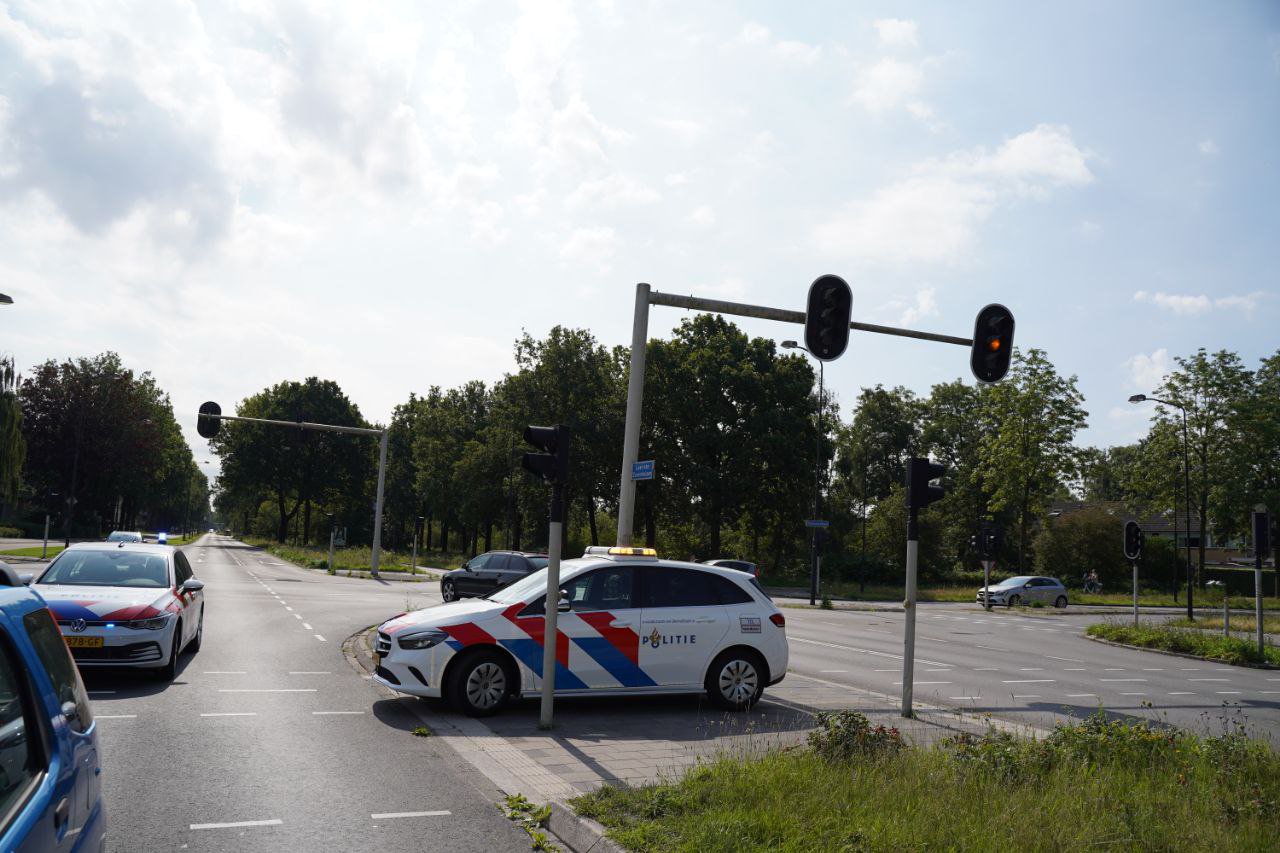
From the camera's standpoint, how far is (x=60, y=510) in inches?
2625

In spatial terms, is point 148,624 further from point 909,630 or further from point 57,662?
point 909,630

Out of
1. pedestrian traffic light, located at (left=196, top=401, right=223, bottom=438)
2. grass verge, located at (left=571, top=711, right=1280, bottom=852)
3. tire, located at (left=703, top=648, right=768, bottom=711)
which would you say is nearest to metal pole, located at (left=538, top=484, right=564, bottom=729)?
tire, located at (left=703, top=648, right=768, bottom=711)

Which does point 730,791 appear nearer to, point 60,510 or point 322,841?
point 322,841

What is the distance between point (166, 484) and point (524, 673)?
103204mm

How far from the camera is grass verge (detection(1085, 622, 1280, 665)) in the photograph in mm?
20172

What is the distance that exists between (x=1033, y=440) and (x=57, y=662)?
49721 millimetres

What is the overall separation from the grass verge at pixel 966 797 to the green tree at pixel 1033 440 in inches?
1688

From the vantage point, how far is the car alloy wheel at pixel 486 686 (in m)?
9.32

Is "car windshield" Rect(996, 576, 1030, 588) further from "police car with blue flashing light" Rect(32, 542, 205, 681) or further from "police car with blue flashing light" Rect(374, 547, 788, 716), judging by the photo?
"police car with blue flashing light" Rect(32, 542, 205, 681)

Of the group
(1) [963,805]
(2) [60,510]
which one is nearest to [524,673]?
(1) [963,805]

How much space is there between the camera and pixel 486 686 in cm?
937

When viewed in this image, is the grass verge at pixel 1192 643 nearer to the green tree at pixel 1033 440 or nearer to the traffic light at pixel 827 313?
the traffic light at pixel 827 313

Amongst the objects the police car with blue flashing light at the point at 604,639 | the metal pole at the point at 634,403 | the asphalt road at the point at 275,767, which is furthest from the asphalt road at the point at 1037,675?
the asphalt road at the point at 275,767

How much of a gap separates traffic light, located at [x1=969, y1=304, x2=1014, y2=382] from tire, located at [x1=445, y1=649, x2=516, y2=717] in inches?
306
